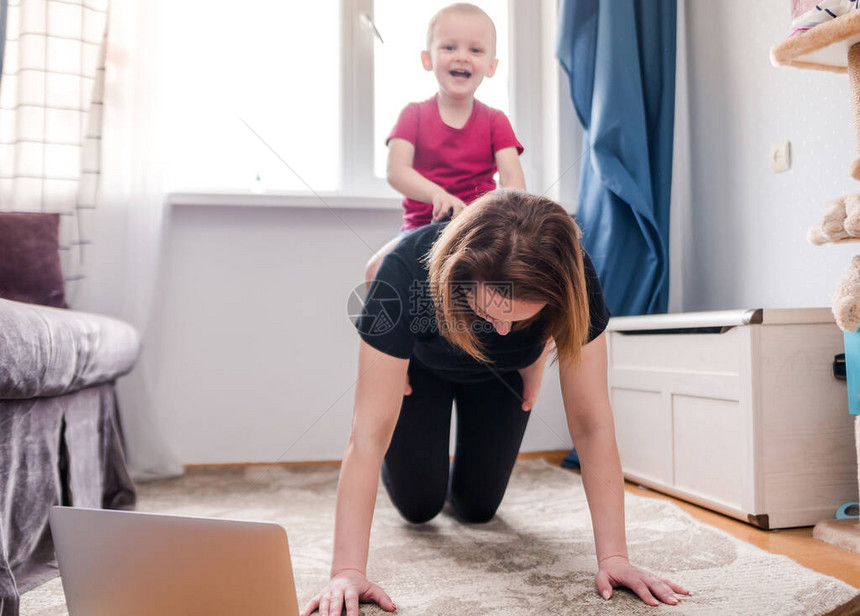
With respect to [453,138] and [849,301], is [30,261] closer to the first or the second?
[453,138]

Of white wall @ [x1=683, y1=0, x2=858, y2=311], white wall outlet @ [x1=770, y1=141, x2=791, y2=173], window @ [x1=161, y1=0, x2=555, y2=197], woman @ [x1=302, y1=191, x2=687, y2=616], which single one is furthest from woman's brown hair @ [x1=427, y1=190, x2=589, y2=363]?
window @ [x1=161, y1=0, x2=555, y2=197]

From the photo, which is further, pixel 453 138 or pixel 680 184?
pixel 680 184

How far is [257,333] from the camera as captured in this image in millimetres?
2275

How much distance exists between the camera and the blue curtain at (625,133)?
84.9 inches

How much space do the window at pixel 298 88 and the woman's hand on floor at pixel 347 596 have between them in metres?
1.62

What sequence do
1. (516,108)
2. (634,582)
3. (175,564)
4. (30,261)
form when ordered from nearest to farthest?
(175,564) → (634,582) → (30,261) → (516,108)

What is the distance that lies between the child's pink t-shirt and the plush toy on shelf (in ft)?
1.94

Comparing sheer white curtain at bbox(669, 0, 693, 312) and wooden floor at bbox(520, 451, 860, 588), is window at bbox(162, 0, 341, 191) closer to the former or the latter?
sheer white curtain at bbox(669, 0, 693, 312)

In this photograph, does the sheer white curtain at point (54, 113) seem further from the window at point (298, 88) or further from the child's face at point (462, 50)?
the child's face at point (462, 50)


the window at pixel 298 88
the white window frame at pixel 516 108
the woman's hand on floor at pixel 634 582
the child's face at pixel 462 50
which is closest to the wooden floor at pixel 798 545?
the woman's hand on floor at pixel 634 582

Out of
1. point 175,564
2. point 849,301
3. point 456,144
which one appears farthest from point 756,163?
point 175,564

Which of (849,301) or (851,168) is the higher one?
(851,168)

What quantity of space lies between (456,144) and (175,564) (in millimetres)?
1049

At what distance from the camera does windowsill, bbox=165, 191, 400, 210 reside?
2.21 metres
